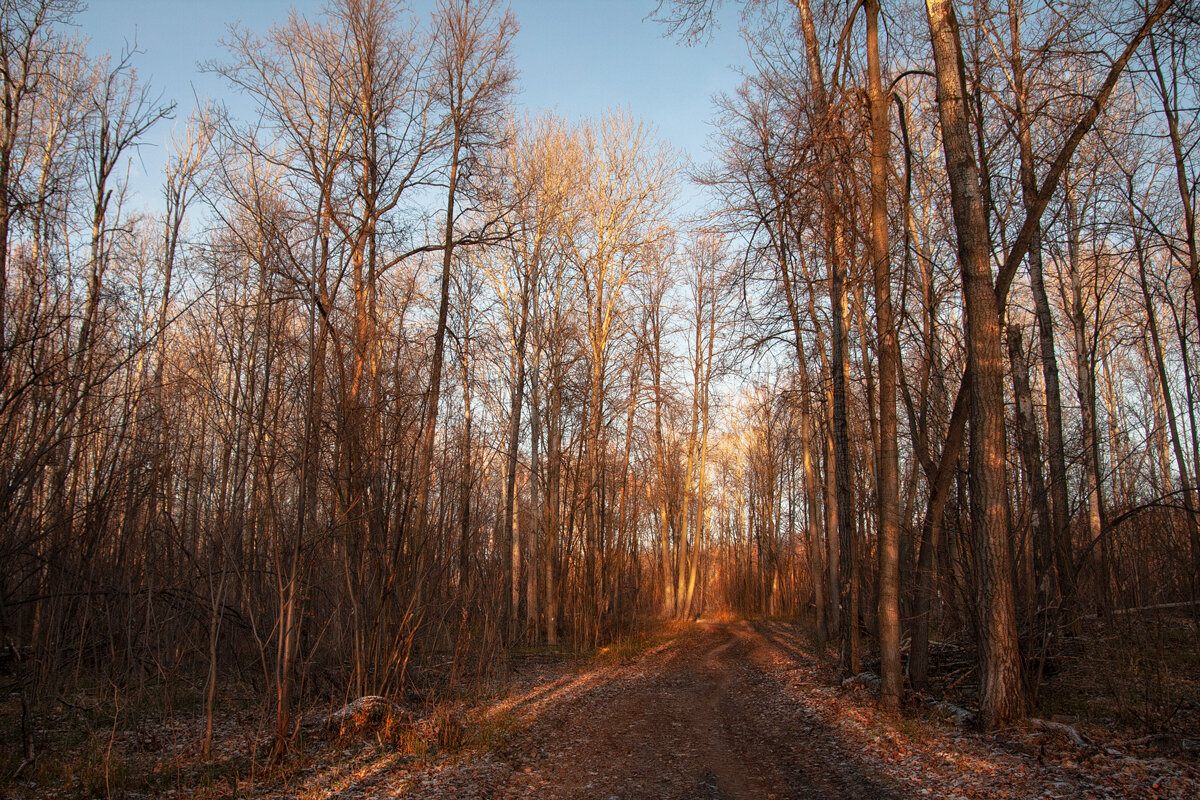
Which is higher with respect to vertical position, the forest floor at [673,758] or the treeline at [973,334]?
the treeline at [973,334]

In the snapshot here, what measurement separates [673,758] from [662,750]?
0.32m

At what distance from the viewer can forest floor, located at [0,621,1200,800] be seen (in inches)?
193

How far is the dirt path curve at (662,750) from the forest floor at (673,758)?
21 millimetres

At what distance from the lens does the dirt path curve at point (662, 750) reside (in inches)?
206

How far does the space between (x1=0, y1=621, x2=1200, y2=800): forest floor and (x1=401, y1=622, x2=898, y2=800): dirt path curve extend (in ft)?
0.07

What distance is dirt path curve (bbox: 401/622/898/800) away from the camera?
5.24 meters

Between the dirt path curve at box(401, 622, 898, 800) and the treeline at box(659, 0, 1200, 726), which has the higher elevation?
the treeline at box(659, 0, 1200, 726)

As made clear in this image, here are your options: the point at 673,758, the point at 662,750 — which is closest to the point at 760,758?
the point at 673,758

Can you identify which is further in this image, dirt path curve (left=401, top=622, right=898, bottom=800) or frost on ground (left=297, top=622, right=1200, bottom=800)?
dirt path curve (left=401, top=622, right=898, bottom=800)

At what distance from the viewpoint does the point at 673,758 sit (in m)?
6.23

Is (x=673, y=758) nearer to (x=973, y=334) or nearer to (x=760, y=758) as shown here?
(x=760, y=758)

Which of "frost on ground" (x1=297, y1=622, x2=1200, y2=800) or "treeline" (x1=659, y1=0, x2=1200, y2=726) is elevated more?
"treeline" (x1=659, y1=0, x2=1200, y2=726)

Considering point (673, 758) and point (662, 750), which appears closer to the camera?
point (673, 758)

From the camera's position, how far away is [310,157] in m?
8.47
